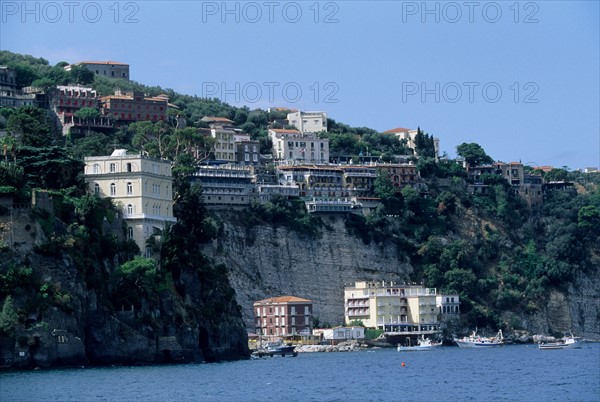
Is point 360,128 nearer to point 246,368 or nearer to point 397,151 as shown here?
point 397,151

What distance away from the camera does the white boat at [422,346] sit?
440ft

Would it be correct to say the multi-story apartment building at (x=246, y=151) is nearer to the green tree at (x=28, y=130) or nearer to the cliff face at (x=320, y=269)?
the cliff face at (x=320, y=269)

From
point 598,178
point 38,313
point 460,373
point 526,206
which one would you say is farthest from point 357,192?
point 38,313

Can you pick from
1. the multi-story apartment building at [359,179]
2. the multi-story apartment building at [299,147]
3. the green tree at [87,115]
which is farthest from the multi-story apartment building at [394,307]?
the green tree at [87,115]

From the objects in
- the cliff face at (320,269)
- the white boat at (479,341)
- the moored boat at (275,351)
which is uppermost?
the cliff face at (320,269)

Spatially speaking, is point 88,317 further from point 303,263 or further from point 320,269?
point 320,269

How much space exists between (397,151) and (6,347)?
95.4m

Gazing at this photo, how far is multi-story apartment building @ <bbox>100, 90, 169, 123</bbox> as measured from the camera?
150 meters

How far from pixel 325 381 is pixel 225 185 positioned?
5528 cm

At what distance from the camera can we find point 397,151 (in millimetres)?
175750

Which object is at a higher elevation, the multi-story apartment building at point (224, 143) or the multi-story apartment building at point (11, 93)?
the multi-story apartment building at point (11, 93)

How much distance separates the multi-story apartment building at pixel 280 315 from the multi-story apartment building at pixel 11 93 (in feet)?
94.3

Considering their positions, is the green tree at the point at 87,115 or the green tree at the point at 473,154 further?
the green tree at the point at 473,154

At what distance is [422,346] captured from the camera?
447 ft
